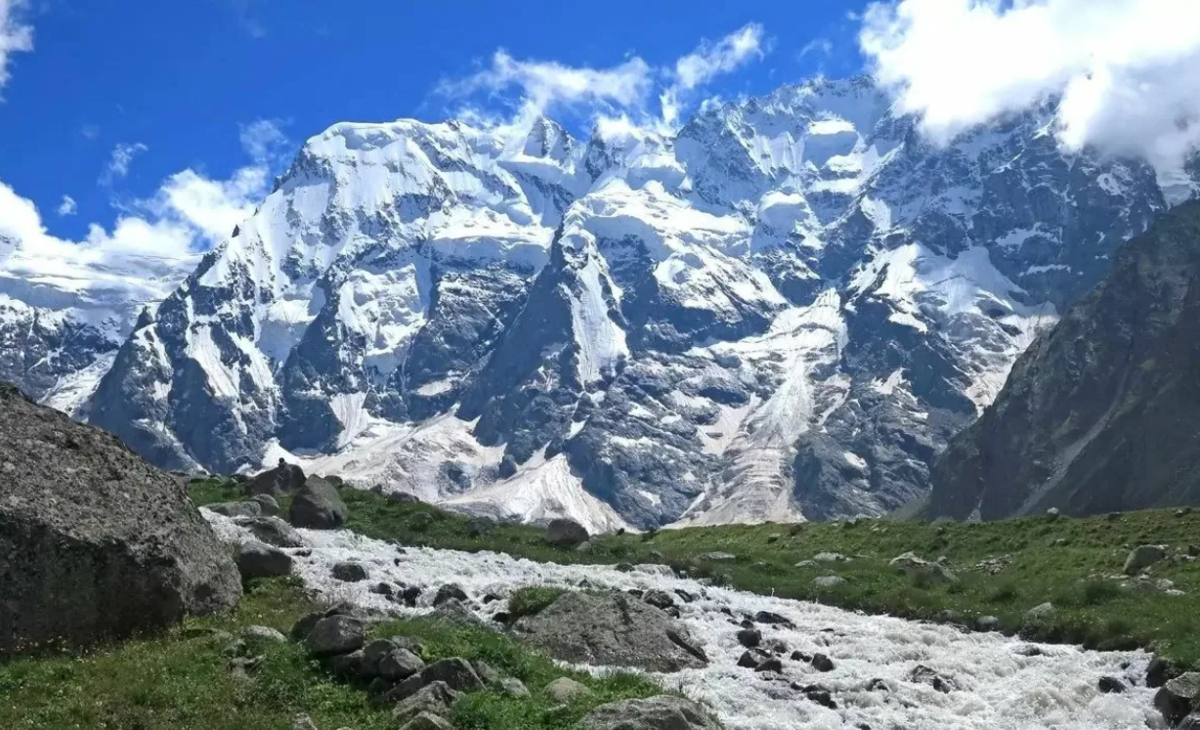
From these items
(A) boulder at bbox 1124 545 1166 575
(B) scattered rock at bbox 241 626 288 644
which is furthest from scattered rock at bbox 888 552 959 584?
(B) scattered rock at bbox 241 626 288 644

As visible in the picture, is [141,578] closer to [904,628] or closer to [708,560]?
[904,628]

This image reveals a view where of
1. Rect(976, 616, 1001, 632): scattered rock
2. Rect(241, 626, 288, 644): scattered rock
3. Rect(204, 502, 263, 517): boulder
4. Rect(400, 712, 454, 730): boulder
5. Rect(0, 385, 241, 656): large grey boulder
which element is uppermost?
Rect(204, 502, 263, 517): boulder

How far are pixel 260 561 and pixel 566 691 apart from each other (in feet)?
46.9

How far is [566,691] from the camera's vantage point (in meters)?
23.9

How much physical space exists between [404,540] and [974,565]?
25.2 metres

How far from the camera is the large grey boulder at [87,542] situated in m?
24.4

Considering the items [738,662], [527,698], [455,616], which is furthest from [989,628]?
[527,698]

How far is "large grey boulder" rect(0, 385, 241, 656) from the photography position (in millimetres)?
24422

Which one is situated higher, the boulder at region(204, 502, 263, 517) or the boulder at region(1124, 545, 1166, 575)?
the boulder at region(1124, 545, 1166, 575)

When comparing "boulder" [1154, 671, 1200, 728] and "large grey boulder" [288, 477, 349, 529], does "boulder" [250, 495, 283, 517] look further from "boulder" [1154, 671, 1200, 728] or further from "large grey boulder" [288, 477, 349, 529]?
"boulder" [1154, 671, 1200, 728]

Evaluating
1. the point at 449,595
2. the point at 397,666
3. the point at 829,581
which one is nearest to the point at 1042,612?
the point at 829,581

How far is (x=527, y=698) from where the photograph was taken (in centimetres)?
2342

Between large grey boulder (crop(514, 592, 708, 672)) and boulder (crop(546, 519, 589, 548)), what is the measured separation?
23.0 metres

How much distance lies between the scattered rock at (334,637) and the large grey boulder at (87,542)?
13.0ft
